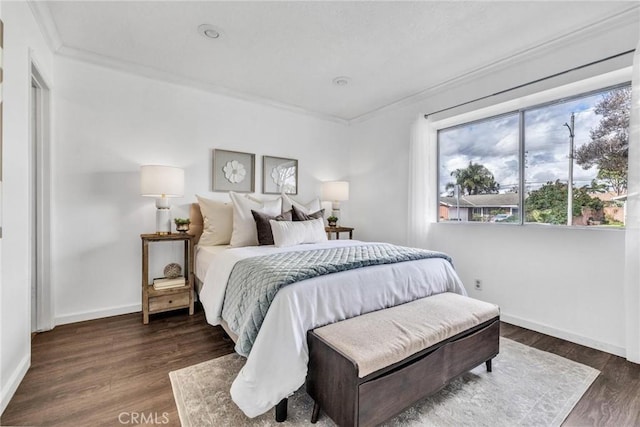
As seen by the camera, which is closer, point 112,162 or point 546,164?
point 546,164

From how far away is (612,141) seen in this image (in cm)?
229

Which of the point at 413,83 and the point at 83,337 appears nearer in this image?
the point at 83,337

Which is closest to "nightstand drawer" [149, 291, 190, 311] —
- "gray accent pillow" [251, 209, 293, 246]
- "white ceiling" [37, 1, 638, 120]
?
"gray accent pillow" [251, 209, 293, 246]

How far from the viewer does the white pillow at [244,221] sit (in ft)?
9.10

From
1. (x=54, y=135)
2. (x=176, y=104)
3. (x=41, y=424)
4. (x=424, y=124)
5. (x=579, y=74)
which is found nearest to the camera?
(x=41, y=424)

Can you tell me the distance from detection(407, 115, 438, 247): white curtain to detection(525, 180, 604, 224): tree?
0.95 m

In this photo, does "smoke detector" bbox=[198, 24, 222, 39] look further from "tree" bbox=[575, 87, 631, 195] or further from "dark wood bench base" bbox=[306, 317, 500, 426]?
"tree" bbox=[575, 87, 631, 195]

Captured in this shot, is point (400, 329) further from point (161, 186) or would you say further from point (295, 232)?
point (161, 186)

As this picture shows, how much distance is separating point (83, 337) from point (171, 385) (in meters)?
1.20

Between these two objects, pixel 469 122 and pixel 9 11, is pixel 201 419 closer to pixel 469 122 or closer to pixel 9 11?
pixel 9 11

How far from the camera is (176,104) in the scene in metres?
3.11

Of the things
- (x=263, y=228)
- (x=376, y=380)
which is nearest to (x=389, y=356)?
(x=376, y=380)

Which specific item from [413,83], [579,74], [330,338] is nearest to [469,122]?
[413,83]

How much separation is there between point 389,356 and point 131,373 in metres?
1.65
